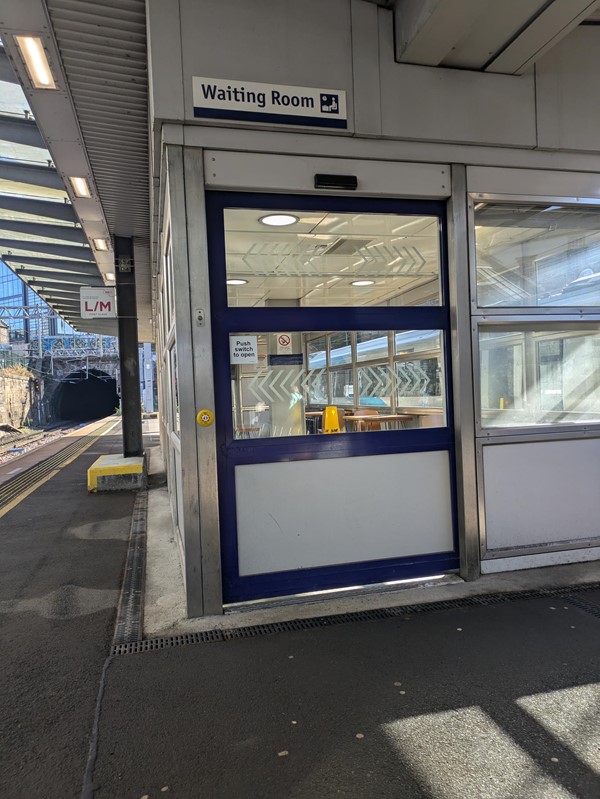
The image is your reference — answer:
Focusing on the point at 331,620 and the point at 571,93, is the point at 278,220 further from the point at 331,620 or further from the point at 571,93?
the point at 331,620

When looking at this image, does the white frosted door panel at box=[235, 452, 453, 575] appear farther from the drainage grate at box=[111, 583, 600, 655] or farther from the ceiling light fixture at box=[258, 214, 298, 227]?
the ceiling light fixture at box=[258, 214, 298, 227]

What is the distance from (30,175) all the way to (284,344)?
5.45 m

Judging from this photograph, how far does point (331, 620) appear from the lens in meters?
3.28

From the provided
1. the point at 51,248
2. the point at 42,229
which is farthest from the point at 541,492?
the point at 51,248

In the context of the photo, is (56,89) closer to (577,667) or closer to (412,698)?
(412,698)

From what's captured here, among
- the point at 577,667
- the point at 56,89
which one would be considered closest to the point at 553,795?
the point at 577,667

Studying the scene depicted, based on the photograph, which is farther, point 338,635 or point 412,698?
point 338,635

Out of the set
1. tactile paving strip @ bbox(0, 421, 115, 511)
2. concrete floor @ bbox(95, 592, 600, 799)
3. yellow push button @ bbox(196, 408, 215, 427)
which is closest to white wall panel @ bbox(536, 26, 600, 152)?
yellow push button @ bbox(196, 408, 215, 427)

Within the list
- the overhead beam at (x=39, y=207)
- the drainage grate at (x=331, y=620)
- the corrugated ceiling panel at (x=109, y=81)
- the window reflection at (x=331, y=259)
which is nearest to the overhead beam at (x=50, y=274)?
the overhead beam at (x=39, y=207)

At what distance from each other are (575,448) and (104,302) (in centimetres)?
799

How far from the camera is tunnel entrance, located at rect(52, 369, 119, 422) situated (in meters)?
48.2

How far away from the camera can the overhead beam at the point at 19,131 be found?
5.93 meters

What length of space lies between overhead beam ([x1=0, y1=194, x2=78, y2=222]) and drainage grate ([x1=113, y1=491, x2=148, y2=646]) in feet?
15.6

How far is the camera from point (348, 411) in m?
3.95
